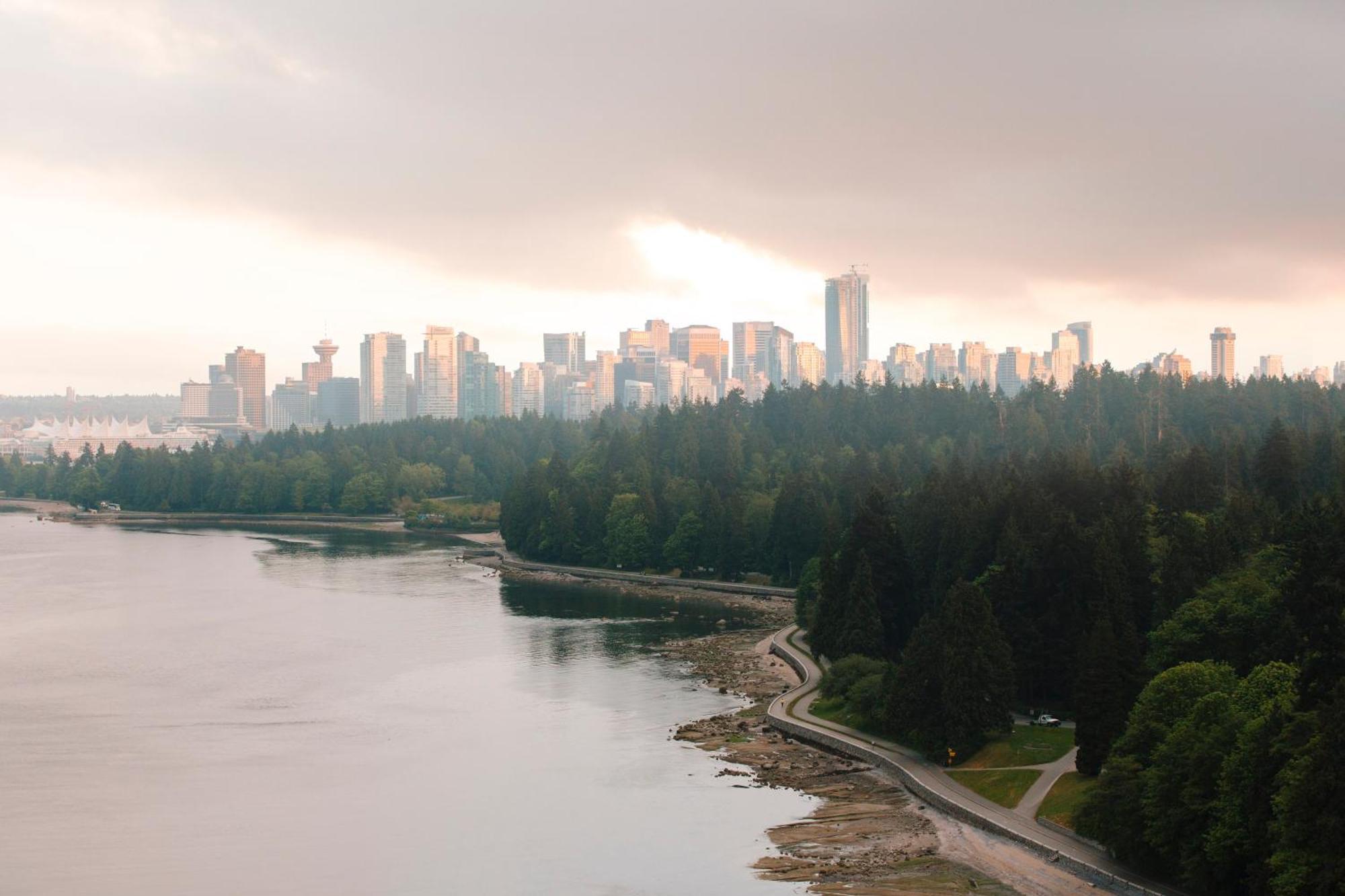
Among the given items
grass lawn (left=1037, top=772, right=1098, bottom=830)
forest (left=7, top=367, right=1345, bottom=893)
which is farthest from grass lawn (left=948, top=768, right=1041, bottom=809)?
forest (left=7, top=367, right=1345, bottom=893)

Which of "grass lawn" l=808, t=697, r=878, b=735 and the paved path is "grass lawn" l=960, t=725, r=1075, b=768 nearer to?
the paved path

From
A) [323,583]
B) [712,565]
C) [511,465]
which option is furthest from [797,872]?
[511,465]

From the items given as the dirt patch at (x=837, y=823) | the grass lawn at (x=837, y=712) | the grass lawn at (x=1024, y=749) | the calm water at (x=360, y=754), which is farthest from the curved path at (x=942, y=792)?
the calm water at (x=360, y=754)

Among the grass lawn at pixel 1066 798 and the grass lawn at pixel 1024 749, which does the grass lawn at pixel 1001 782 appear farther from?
the grass lawn at pixel 1066 798

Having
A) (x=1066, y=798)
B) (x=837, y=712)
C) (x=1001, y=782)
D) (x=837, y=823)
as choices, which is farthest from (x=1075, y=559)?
(x=837, y=823)

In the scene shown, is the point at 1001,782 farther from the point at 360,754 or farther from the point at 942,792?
the point at 360,754

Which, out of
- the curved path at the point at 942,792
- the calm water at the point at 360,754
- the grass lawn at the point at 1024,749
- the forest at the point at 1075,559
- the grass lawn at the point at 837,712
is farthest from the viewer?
the grass lawn at the point at 837,712
